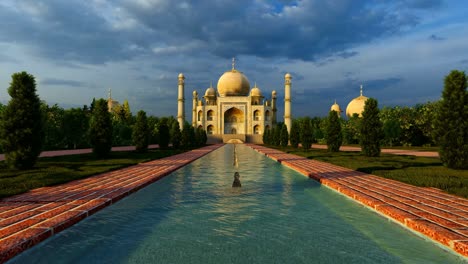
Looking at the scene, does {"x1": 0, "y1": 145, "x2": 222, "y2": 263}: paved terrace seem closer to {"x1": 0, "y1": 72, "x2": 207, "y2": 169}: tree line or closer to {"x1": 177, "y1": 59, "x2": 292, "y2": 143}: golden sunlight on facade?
{"x1": 0, "y1": 72, "x2": 207, "y2": 169}: tree line

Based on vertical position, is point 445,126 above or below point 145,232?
above

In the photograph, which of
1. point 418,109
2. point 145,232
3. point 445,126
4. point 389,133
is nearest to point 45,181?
point 145,232

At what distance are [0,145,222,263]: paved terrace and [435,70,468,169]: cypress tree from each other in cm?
976

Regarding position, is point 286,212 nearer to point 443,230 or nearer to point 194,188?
point 443,230

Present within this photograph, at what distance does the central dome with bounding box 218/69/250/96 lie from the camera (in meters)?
56.7

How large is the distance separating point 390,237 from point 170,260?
2.73 metres

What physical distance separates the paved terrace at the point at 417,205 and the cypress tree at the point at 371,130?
26.3ft

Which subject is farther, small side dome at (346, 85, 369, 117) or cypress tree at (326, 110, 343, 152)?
small side dome at (346, 85, 369, 117)

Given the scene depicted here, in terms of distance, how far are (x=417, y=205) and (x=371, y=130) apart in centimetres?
1123

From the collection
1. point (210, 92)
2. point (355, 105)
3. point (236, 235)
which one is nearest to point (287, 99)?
point (210, 92)

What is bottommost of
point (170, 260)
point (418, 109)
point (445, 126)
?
point (170, 260)

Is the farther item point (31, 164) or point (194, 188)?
point (31, 164)

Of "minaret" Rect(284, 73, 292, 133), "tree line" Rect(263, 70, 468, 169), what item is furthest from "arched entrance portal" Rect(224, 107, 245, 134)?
Result: "tree line" Rect(263, 70, 468, 169)

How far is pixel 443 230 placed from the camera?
3.90m
